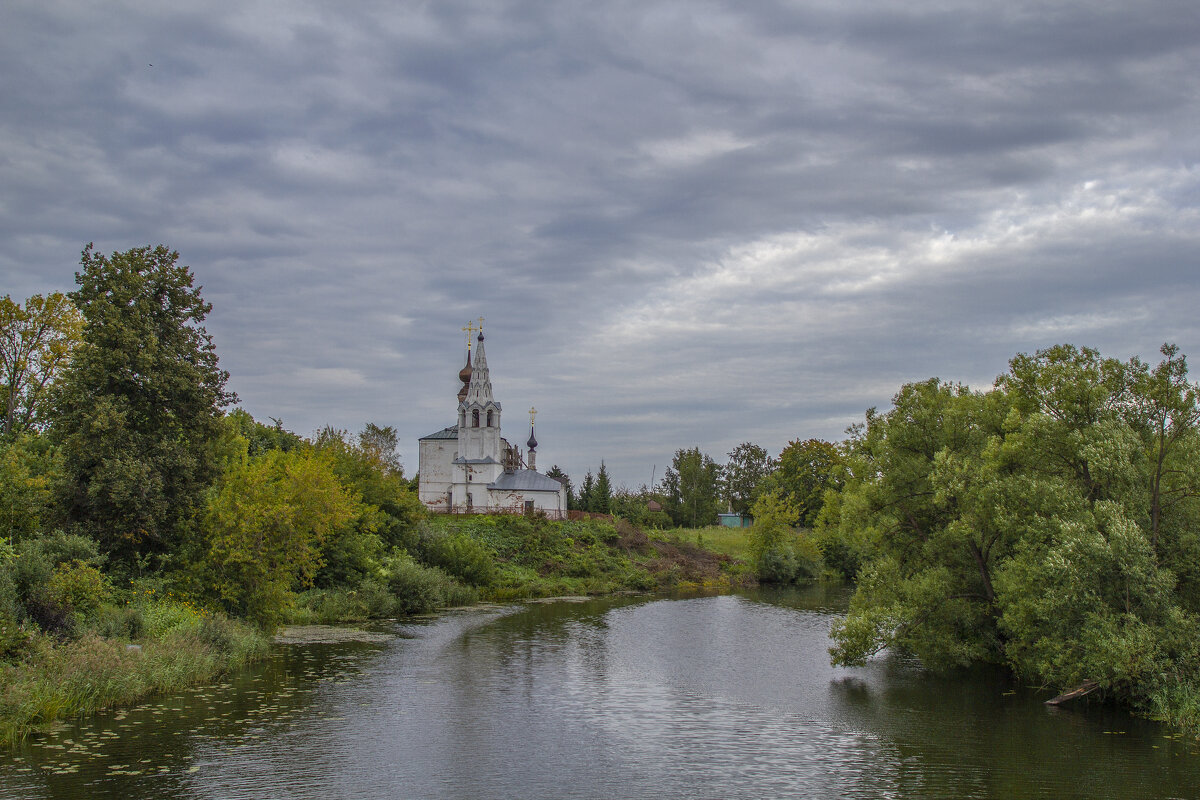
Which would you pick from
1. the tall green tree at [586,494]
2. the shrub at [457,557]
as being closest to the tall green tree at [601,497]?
the tall green tree at [586,494]

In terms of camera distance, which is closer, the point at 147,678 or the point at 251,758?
the point at 251,758

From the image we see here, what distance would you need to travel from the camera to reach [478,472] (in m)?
78.5

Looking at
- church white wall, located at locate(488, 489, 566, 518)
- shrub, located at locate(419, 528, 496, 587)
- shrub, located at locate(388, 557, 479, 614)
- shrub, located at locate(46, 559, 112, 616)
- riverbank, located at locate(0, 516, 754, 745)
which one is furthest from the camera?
church white wall, located at locate(488, 489, 566, 518)

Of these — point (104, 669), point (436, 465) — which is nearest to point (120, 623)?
point (104, 669)

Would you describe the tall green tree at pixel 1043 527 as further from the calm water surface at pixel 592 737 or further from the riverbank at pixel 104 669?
the riverbank at pixel 104 669

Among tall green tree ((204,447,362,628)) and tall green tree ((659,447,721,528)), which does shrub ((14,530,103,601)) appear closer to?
tall green tree ((204,447,362,628))

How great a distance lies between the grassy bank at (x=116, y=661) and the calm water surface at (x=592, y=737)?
0.67 meters

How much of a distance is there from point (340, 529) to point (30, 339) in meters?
20.7

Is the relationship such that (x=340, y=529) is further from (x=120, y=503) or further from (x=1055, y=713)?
(x=1055, y=713)

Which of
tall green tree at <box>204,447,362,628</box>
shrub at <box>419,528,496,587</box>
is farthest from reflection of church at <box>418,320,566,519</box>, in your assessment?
tall green tree at <box>204,447,362,628</box>

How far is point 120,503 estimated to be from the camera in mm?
27156

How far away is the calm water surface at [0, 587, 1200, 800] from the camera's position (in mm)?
15914

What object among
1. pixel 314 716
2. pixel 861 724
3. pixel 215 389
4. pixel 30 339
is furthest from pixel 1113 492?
pixel 30 339

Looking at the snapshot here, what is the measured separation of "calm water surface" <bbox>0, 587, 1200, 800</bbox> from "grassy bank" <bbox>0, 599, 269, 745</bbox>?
671 millimetres
